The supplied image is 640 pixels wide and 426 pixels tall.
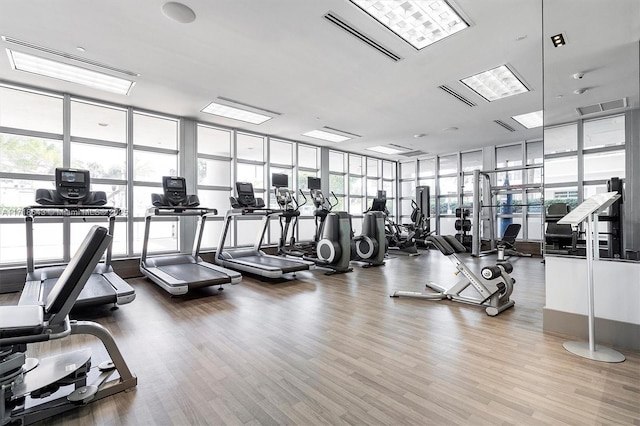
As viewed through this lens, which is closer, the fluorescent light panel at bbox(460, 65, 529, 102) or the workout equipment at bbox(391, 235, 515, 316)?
the workout equipment at bbox(391, 235, 515, 316)

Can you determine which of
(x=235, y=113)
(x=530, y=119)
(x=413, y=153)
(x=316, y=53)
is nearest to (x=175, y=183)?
(x=235, y=113)

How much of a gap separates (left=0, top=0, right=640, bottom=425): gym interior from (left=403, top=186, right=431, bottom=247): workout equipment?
5.61 ft

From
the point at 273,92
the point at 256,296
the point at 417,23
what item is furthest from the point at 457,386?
the point at 273,92


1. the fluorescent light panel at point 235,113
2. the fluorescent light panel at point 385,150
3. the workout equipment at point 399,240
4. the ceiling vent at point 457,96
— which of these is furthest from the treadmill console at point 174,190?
the fluorescent light panel at point 385,150

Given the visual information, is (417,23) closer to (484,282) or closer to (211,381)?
(484,282)

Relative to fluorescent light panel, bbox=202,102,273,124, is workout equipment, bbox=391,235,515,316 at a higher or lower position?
lower

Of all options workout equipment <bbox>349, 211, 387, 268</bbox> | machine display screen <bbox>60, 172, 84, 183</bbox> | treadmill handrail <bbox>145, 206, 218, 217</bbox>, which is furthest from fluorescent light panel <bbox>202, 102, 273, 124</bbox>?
workout equipment <bbox>349, 211, 387, 268</bbox>

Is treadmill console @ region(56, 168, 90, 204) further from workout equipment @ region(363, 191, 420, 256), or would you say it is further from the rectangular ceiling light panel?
workout equipment @ region(363, 191, 420, 256)

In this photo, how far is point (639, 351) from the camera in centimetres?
248

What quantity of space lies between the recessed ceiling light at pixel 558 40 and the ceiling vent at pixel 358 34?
177 centimetres

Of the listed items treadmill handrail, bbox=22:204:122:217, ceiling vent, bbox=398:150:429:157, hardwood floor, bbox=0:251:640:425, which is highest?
ceiling vent, bbox=398:150:429:157

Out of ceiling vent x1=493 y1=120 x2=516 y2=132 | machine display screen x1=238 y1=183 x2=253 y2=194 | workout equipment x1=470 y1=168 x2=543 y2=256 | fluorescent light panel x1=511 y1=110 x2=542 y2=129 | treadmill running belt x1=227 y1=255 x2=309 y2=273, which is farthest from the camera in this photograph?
workout equipment x1=470 y1=168 x2=543 y2=256

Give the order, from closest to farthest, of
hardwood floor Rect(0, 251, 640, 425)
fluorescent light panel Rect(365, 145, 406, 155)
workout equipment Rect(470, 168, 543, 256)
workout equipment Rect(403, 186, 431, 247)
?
hardwood floor Rect(0, 251, 640, 425)
workout equipment Rect(470, 168, 543, 256)
workout equipment Rect(403, 186, 431, 247)
fluorescent light panel Rect(365, 145, 406, 155)

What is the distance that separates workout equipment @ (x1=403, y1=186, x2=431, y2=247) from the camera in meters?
9.18
